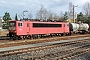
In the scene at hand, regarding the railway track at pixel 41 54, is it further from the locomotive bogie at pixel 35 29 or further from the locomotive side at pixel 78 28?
the locomotive side at pixel 78 28

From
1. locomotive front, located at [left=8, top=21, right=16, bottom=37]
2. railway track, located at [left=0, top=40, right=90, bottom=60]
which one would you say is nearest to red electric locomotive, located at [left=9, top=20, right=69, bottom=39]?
locomotive front, located at [left=8, top=21, right=16, bottom=37]

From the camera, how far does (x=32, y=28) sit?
98.7 feet

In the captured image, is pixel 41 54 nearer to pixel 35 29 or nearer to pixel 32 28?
pixel 32 28

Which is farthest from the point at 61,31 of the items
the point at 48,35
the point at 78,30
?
the point at 78,30

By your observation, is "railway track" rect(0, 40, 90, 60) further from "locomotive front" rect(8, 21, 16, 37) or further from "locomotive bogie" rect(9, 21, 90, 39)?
"locomotive bogie" rect(9, 21, 90, 39)

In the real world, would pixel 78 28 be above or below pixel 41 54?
above

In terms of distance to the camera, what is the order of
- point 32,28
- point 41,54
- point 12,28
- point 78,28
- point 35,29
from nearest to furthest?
point 41,54
point 12,28
point 32,28
point 35,29
point 78,28

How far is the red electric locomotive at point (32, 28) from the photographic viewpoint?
2764 cm

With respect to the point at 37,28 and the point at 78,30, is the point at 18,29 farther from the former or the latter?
the point at 78,30

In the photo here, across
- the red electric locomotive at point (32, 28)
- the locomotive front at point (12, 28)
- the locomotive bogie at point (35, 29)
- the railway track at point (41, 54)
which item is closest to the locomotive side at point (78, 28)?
the locomotive bogie at point (35, 29)

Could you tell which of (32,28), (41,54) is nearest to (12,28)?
(32,28)

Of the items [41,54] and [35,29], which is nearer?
[41,54]

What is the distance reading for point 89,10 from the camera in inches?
3809

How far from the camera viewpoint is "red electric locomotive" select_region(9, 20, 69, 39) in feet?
90.7
